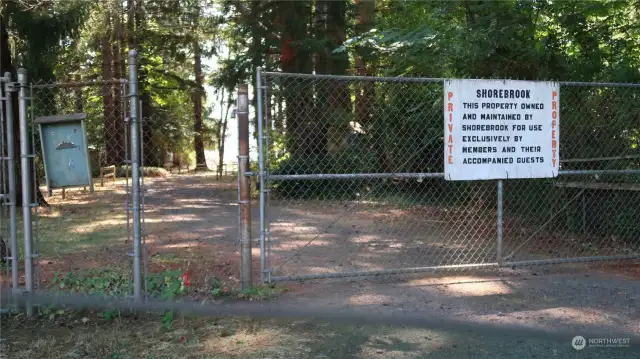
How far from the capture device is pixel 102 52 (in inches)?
1019

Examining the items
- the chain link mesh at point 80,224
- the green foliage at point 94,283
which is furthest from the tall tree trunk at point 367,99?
the green foliage at point 94,283

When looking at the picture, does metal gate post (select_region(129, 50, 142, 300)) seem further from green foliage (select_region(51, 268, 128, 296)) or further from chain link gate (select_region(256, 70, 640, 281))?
chain link gate (select_region(256, 70, 640, 281))

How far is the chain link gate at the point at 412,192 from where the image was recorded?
22.2ft

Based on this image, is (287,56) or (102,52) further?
(102,52)

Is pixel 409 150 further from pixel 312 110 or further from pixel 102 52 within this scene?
pixel 102 52

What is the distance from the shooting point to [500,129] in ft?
20.4

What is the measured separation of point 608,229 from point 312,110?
28.3 ft

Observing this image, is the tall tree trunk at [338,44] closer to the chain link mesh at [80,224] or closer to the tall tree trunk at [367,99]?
the tall tree trunk at [367,99]

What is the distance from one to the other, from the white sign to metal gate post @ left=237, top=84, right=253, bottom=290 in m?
2.21

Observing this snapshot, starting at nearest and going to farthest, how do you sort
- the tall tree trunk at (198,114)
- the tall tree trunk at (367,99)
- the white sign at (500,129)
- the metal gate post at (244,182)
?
the metal gate post at (244,182)
the white sign at (500,129)
the tall tree trunk at (367,99)
the tall tree trunk at (198,114)

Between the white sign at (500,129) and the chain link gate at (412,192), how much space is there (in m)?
0.29

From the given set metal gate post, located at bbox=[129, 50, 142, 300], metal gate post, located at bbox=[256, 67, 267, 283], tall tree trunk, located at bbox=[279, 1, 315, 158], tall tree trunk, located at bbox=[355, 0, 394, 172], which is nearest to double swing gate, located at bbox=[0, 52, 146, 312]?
metal gate post, located at bbox=[129, 50, 142, 300]

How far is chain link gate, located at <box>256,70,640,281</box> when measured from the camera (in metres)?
6.78

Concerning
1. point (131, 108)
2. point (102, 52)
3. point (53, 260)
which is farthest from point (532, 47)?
point (102, 52)
